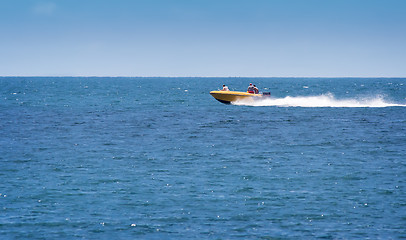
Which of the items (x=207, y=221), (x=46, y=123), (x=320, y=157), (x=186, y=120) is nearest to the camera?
(x=207, y=221)

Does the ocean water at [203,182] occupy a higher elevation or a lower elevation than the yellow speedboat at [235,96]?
lower

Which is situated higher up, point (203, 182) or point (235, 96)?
point (235, 96)

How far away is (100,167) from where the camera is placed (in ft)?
91.0

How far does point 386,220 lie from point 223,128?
89.3 ft

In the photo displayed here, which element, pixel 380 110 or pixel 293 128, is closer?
pixel 293 128

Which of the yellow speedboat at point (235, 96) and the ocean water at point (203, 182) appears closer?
the ocean water at point (203, 182)

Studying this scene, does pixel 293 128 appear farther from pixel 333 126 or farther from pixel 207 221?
pixel 207 221

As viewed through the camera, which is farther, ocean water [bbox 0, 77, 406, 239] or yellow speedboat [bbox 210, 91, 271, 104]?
yellow speedboat [bbox 210, 91, 271, 104]

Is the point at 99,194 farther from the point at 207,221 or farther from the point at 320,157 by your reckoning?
the point at 320,157

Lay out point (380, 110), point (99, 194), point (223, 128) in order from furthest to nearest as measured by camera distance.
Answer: point (380, 110) → point (223, 128) → point (99, 194)

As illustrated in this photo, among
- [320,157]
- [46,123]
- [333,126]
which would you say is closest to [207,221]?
[320,157]

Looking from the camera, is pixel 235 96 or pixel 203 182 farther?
pixel 235 96

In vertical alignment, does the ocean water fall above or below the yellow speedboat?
below

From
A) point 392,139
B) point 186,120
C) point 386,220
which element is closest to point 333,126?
point 392,139
